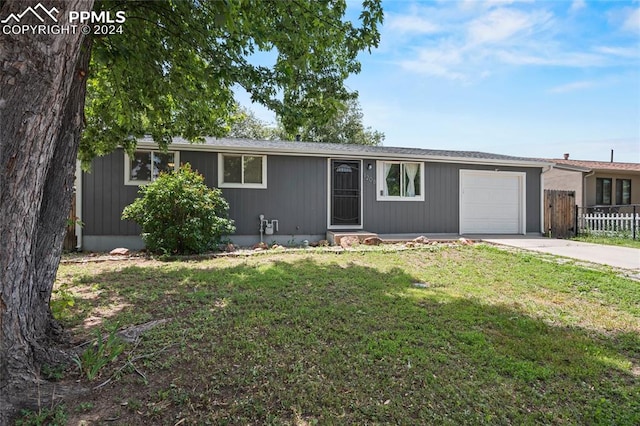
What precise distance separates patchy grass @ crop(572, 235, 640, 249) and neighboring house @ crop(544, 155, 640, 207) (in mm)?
Result: 5212

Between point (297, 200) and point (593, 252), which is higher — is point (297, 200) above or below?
above

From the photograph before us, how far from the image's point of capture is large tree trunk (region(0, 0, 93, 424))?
1629 mm

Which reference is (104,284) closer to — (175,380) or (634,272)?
(175,380)

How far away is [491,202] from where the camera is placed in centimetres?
1026

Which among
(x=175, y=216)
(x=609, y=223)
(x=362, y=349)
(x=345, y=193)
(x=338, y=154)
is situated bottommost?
(x=362, y=349)

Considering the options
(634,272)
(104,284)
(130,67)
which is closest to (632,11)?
(634,272)

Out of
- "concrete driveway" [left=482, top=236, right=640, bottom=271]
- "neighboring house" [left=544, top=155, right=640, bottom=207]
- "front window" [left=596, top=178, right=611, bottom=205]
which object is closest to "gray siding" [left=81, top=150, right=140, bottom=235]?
"concrete driveway" [left=482, top=236, right=640, bottom=271]

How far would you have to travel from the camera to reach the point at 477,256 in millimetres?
6672

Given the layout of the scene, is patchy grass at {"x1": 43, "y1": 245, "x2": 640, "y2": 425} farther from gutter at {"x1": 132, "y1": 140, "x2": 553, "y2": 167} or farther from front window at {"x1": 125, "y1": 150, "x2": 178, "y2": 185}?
gutter at {"x1": 132, "y1": 140, "x2": 553, "y2": 167}

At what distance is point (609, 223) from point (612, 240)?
1348mm

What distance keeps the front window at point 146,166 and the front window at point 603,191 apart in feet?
60.9

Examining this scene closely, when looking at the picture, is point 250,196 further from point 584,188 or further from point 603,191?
point 603,191

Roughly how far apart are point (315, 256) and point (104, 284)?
3.70 m

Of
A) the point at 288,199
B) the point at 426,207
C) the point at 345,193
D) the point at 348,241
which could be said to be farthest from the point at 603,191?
the point at 288,199
